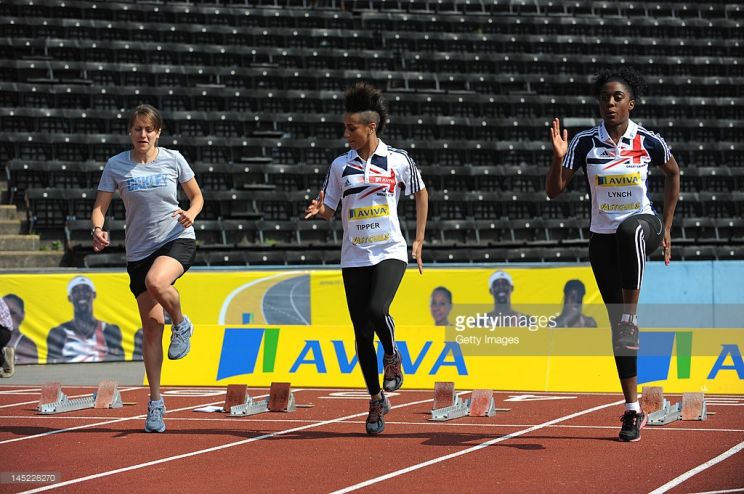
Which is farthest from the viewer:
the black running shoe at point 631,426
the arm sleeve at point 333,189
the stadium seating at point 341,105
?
the stadium seating at point 341,105

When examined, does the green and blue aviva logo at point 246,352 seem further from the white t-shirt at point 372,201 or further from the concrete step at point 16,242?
the concrete step at point 16,242

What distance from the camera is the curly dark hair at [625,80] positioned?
652cm

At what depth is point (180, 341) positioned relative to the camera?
6.89m

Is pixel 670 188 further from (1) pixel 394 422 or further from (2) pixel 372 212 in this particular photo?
(1) pixel 394 422

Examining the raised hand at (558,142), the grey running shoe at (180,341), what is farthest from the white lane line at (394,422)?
the raised hand at (558,142)

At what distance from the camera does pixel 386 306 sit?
680 cm

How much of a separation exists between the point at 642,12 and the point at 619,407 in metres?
21.4

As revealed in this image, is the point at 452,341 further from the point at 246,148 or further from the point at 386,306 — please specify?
the point at 246,148

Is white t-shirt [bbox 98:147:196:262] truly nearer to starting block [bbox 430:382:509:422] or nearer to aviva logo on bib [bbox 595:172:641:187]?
starting block [bbox 430:382:509:422]

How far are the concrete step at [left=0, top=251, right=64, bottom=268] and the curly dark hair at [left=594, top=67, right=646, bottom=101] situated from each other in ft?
44.5

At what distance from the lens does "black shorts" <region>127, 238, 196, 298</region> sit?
7.00 meters

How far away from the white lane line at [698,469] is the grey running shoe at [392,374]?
2058mm

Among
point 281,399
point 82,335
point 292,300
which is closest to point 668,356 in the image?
point 281,399

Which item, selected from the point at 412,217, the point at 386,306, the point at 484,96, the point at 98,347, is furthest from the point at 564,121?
the point at 386,306
